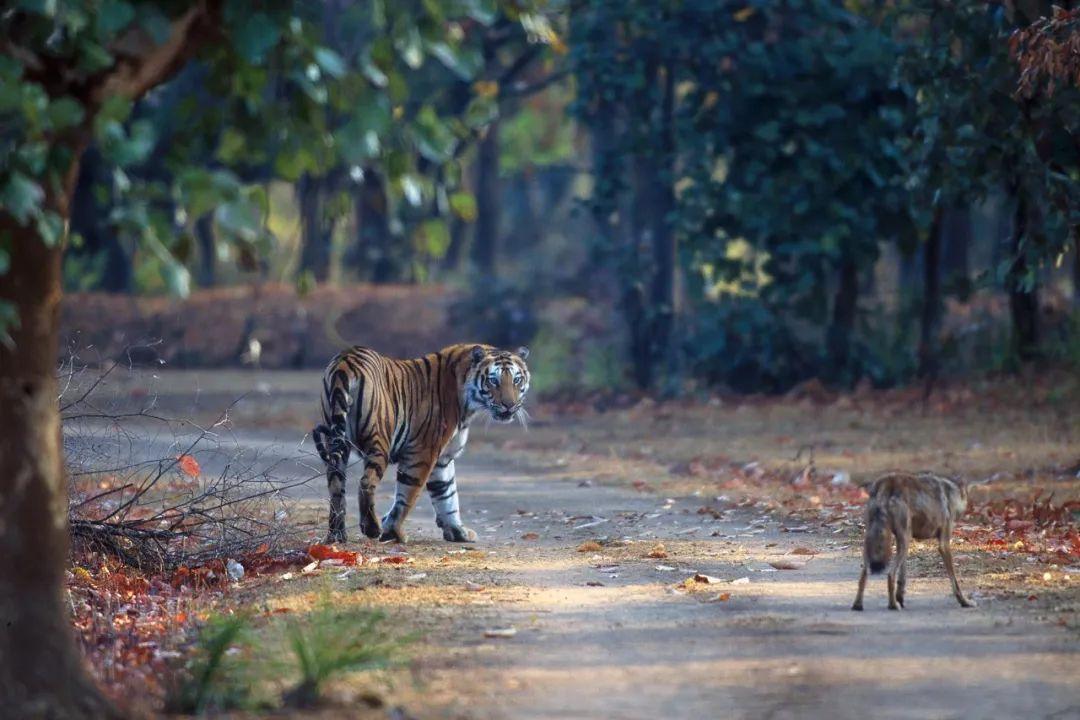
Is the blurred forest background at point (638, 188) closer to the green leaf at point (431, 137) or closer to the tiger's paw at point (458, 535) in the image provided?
the green leaf at point (431, 137)

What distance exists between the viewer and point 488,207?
3828 cm

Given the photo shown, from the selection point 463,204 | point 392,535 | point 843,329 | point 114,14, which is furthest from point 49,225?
point 843,329

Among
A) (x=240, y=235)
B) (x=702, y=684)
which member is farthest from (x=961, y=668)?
(x=240, y=235)

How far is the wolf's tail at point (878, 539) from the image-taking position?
843 centimetres

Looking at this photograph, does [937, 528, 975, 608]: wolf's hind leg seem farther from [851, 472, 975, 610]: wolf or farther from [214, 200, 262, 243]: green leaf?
[214, 200, 262, 243]: green leaf

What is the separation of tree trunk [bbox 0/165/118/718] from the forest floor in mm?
952

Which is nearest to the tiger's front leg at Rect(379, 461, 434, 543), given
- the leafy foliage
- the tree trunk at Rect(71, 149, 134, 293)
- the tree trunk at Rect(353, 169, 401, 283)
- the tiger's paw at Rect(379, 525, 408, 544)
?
the tiger's paw at Rect(379, 525, 408, 544)

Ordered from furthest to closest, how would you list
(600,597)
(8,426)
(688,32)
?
1. (688,32)
2. (600,597)
3. (8,426)

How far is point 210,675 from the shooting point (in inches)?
271

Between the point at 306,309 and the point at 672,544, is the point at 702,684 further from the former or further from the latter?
the point at 306,309

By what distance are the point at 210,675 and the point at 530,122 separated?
49.0 m

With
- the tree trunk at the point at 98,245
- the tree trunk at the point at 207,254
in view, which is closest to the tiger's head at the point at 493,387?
the tree trunk at the point at 98,245

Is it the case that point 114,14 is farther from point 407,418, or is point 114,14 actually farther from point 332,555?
point 407,418

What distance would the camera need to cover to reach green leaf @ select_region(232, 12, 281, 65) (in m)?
5.98
